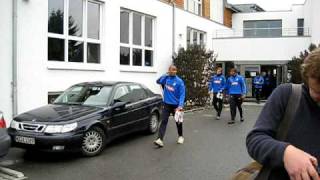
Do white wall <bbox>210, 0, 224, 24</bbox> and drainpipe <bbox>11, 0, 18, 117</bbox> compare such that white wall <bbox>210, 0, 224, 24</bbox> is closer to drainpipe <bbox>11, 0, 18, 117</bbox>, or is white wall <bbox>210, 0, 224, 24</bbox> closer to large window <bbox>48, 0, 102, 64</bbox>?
large window <bbox>48, 0, 102, 64</bbox>

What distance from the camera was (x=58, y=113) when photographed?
892 centimetres

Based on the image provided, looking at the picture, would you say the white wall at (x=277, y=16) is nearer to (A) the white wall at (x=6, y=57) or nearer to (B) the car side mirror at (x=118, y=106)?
(A) the white wall at (x=6, y=57)

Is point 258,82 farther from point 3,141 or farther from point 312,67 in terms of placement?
point 312,67

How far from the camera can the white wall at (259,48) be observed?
27281mm

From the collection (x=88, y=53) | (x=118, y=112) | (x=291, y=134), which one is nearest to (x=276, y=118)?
(x=291, y=134)

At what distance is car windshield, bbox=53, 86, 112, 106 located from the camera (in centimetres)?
983

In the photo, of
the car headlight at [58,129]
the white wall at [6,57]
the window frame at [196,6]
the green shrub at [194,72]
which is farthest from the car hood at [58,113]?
the window frame at [196,6]

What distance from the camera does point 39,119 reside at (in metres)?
8.57

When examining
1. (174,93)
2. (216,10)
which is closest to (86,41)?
(174,93)

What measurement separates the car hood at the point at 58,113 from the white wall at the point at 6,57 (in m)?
2.80

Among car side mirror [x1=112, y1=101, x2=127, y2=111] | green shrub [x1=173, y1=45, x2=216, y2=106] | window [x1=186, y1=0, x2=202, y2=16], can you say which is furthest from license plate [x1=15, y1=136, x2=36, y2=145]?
window [x1=186, y1=0, x2=202, y2=16]

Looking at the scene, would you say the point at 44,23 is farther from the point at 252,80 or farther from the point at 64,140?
the point at 252,80

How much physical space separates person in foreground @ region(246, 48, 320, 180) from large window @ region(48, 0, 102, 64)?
480 inches

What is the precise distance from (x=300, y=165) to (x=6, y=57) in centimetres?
1105
